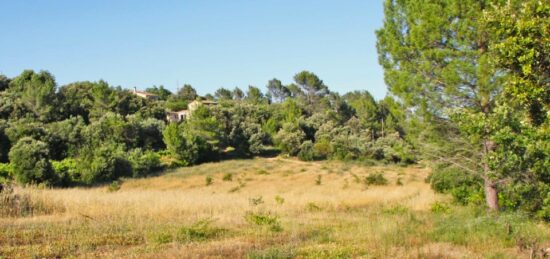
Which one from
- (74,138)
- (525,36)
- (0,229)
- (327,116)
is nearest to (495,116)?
(525,36)

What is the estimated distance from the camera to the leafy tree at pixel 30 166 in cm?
3353

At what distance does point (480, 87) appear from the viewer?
1148 centimetres

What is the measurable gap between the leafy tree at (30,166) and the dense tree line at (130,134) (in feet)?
0.25

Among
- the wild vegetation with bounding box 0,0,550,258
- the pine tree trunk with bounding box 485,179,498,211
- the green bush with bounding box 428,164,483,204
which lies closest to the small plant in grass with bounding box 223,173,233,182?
the wild vegetation with bounding box 0,0,550,258

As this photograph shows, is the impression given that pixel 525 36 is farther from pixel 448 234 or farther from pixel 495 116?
pixel 448 234

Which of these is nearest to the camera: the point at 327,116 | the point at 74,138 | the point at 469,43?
the point at 469,43

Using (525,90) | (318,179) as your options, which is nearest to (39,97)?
(318,179)

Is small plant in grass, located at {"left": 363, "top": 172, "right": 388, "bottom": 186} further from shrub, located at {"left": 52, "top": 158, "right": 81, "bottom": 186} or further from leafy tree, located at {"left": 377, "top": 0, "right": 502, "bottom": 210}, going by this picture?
shrub, located at {"left": 52, "top": 158, "right": 81, "bottom": 186}

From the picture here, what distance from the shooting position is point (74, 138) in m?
47.1

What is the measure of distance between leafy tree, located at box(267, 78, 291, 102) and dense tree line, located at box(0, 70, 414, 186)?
41441mm

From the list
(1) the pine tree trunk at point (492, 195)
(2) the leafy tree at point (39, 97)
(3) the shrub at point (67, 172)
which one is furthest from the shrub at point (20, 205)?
(2) the leafy tree at point (39, 97)

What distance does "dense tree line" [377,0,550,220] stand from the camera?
7262 millimetres

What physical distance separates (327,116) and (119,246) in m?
66.2

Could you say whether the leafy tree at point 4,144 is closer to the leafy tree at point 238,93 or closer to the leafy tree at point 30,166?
the leafy tree at point 30,166
